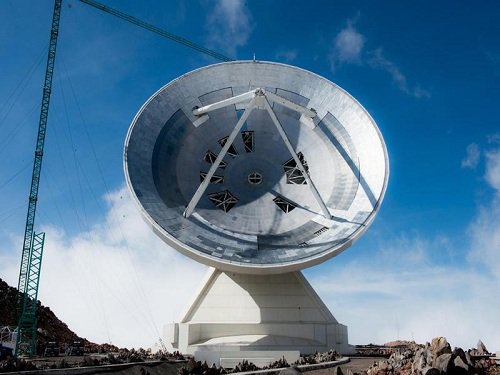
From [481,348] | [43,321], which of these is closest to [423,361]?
[481,348]

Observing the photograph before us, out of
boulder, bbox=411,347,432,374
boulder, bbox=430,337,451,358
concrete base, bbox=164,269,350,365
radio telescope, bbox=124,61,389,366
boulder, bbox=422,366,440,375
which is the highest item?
radio telescope, bbox=124,61,389,366

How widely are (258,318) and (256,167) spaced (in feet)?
41.0

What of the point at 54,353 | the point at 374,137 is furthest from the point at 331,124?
the point at 54,353

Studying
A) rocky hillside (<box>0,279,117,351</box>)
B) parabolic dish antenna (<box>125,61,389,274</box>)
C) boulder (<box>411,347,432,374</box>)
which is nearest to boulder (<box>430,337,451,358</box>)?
boulder (<box>411,347,432,374</box>)

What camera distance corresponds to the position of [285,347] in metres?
37.2

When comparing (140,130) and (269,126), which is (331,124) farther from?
(140,130)

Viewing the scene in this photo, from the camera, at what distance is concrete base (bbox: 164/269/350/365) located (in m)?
38.4

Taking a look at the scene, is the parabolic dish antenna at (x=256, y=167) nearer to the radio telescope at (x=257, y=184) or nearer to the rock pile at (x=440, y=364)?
the radio telescope at (x=257, y=184)

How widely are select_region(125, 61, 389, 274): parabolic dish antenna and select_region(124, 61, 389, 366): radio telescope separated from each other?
0.09 metres

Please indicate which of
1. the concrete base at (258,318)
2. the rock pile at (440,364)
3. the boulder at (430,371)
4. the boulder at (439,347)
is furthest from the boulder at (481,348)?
the concrete base at (258,318)

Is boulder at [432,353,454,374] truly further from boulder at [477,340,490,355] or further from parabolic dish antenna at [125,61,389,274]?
parabolic dish antenna at [125,61,389,274]

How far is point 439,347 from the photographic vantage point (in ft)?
59.5

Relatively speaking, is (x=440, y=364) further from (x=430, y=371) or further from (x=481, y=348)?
(x=481, y=348)

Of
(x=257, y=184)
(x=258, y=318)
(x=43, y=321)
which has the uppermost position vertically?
(x=257, y=184)
